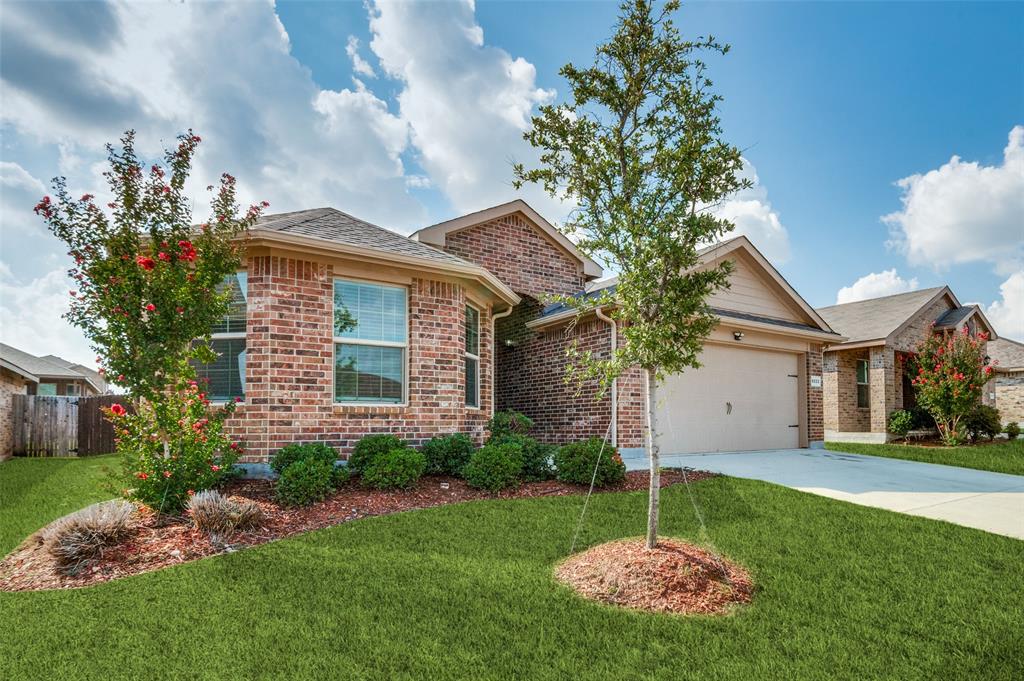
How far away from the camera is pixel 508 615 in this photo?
12.0ft

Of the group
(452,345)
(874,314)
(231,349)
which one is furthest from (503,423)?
(874,314)

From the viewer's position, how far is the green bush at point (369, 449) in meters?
7.36

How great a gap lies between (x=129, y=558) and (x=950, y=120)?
15.5 meters

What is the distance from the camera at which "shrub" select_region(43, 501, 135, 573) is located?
4.74m

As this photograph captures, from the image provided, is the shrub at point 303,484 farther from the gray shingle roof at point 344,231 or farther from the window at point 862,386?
the window at point 862,386

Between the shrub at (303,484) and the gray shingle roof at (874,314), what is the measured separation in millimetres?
15611

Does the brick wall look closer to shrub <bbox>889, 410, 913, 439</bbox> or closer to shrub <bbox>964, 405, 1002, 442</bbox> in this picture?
shrub <bbox>889, 410, 913, 439</bbox>

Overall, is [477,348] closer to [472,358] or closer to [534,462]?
[472,358]

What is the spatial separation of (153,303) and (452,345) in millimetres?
4377

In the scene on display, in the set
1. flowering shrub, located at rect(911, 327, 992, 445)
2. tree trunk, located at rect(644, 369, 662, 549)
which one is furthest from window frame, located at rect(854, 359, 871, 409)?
tree trunk, located at rect(644, 369, 662, 549)

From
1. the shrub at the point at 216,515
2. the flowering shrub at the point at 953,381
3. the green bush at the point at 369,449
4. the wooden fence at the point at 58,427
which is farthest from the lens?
the wooden fence at the point at 58,427

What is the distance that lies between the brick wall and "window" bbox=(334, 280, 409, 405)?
16 cm

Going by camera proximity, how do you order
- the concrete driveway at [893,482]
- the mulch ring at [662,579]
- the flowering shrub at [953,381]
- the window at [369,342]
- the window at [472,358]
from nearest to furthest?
the mulch ring at [662,579] < the concrete driveway at [893,482] < the window at [369,342] < the window at [472,358] < the flowering shrub at [953,381]

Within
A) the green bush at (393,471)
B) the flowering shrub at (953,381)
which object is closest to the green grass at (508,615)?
the green bush at (393,471)
